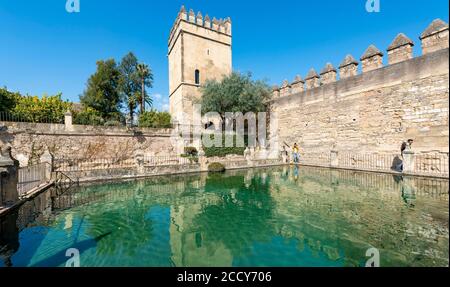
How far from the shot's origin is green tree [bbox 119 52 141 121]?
26817 millimetres

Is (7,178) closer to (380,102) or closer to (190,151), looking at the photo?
(190,151)

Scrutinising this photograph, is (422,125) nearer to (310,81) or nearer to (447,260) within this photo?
(310,81)

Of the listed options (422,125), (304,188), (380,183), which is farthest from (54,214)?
(422,125)

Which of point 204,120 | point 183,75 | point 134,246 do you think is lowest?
point 134,246

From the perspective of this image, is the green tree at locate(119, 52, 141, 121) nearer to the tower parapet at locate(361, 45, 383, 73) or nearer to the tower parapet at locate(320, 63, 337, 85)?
the tower parapet at locate(320, 63, 337, 85)

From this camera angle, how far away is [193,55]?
78.5 ft

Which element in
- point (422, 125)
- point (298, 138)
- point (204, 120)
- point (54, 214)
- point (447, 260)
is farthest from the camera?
point (204, 120)

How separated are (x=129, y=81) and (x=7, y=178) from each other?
1048 inches

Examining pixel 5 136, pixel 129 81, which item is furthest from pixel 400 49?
pixel 129 81

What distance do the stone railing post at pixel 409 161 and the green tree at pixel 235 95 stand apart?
11.8m

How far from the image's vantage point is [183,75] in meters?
23.3

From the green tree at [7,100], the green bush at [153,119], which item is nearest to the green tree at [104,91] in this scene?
the green bush at [153,119]

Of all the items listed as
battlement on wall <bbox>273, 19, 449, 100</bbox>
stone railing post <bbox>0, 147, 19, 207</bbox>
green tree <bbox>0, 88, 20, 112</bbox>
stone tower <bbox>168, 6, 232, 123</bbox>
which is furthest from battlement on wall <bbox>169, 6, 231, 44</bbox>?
stone railing post <bbox>0, 147, 19, 207</bbox>

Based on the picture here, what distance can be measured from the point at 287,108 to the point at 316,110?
3132mm
